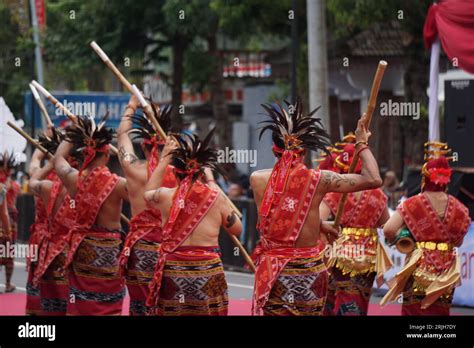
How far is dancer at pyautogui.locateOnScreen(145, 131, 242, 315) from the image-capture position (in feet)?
31.6

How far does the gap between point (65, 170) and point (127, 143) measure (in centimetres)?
80

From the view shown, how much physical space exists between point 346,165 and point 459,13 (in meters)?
5.72

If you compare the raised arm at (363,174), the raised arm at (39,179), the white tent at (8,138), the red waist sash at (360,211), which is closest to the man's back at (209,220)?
the raised arm at (363,174)

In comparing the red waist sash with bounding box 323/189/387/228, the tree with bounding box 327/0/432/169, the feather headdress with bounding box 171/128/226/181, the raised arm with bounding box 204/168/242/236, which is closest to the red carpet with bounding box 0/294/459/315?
the red waist sash with bounding box 323/189/387/228

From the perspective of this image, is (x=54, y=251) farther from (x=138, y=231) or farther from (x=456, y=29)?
(x=456, y=29)

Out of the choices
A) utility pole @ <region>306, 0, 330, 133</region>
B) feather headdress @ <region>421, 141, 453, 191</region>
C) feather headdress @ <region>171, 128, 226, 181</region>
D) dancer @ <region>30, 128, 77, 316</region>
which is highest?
utility pole @ <region>306, 0, 330, 133</region>

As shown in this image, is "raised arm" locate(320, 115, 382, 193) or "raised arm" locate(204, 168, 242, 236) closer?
"raised arm" locate(320, 115, 382, 193)

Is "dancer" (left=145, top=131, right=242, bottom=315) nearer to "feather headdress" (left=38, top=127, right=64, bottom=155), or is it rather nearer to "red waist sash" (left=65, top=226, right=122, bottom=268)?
"red waist sash" (left=65, top=226, right=122, bottom=268)

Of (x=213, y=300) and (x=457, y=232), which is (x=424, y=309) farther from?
(x=213, y=300)

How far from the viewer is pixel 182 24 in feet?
88.9

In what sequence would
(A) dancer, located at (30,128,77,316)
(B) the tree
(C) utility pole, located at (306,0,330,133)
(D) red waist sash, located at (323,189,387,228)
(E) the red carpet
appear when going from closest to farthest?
(D) red waist sash, located at (323,189,387,228), (A) dancer, located at (30,128,77,316), (E) the red carpet, (C) utility pole, located at (306,0,330,133), (B) the tree

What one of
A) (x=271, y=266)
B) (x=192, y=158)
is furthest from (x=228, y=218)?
(x=271, y=266)

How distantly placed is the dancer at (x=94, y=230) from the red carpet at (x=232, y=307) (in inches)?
117

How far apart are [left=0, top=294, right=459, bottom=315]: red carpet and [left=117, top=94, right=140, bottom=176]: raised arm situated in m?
3.72
